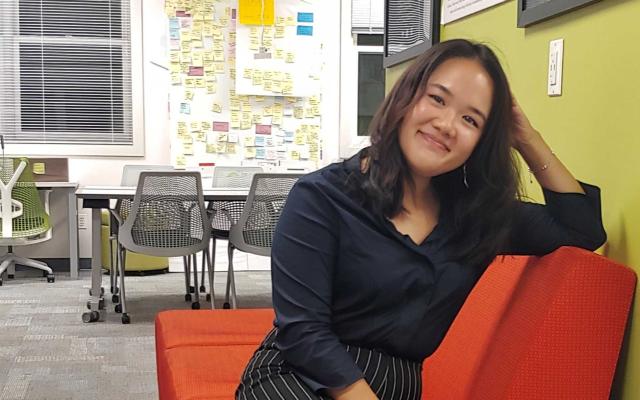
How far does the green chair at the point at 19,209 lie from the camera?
→ 516 centimetres

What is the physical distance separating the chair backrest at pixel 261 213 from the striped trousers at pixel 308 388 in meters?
2.89

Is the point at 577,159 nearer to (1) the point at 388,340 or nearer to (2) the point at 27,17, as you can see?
(1) the point at 388,340

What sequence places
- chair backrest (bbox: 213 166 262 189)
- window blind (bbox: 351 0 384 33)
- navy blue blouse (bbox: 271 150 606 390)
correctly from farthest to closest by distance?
window blind (bbox: 351 0 384 33), chair backrest (bbox: 213 166 262 189), navy blue blouse (bbox: 271 150 606 390)

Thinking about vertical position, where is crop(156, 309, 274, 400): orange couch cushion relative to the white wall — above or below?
below

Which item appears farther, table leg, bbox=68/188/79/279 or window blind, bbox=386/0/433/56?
table leg, bbox=68/188/79/279

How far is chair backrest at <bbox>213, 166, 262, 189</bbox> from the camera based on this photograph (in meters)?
5.29

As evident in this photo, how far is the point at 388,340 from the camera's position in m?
1.38

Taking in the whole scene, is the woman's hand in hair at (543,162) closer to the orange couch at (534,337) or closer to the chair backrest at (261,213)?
the orange couch at (534,337)

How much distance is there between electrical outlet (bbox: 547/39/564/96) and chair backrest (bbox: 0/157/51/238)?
4234 millimetres

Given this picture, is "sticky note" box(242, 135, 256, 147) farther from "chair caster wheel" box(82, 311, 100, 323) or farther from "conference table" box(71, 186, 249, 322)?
"chair caster wheel" box(82, 311, 100, 323)

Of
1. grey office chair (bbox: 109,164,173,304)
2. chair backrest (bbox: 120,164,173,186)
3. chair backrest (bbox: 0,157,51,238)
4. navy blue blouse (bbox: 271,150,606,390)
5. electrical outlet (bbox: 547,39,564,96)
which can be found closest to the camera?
navy blue blouse (bbox: 271,150,606,390)

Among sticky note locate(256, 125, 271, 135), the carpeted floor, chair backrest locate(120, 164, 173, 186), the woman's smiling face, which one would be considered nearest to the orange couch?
the woman's smiling face

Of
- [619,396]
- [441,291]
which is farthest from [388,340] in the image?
[619,396]

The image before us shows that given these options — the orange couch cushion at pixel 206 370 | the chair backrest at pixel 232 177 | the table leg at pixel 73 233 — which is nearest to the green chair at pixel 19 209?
the table leg at pixel 73 233
